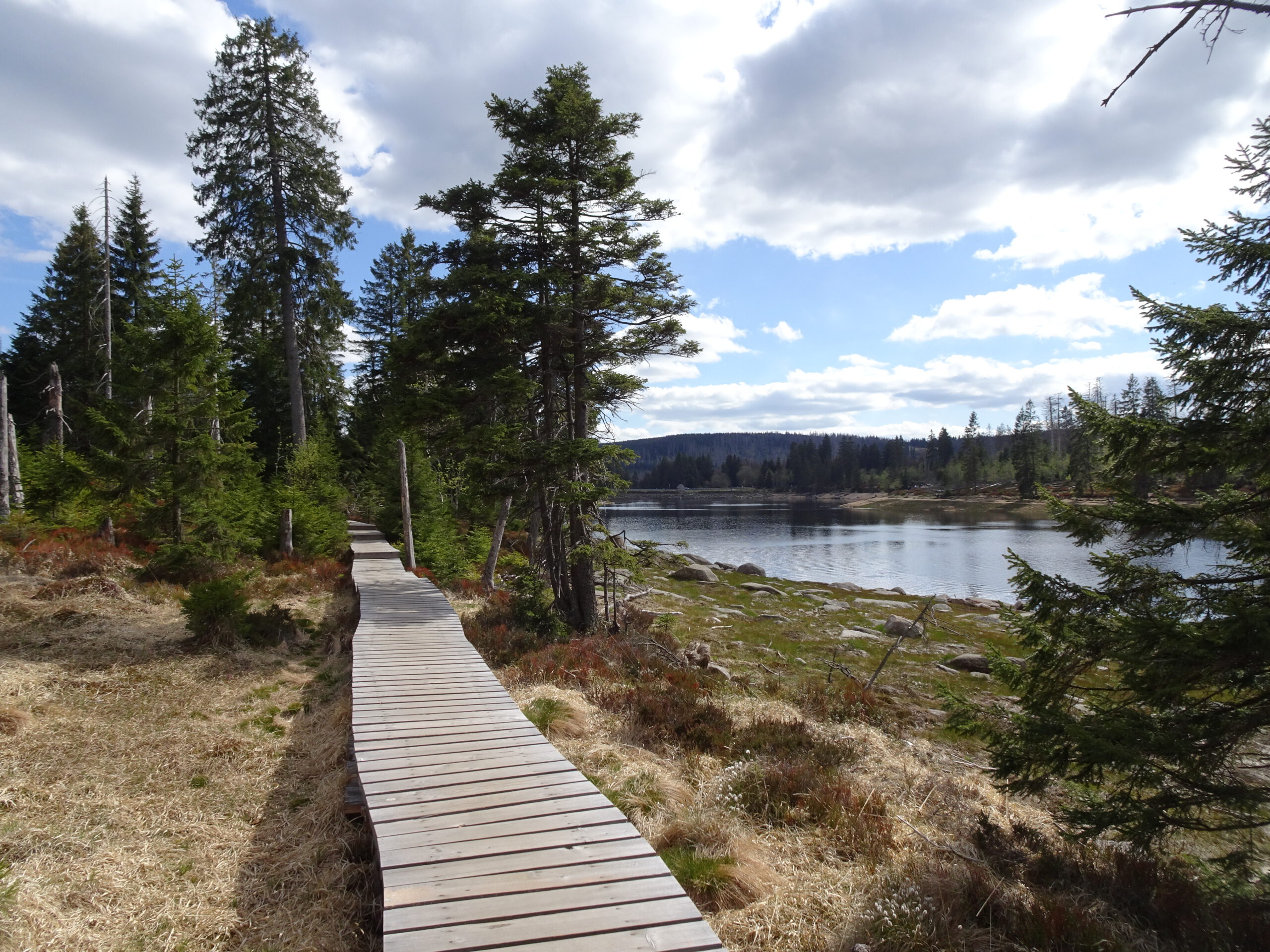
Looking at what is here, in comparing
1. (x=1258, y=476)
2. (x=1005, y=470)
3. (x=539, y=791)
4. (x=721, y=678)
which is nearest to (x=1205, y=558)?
(x=721, y=678)

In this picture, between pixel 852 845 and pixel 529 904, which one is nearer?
pixel 529 904

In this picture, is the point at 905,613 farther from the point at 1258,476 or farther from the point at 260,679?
the point at 260,679

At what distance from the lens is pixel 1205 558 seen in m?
23.5

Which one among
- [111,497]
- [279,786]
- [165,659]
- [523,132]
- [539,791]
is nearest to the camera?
[539,791]

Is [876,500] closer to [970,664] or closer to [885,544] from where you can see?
[885,544]

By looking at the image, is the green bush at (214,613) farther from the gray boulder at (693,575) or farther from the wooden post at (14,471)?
the gray boulder at (693,575)

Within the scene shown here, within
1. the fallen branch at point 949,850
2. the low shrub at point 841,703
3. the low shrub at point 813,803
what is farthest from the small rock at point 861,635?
the fallen branch at point 949,850

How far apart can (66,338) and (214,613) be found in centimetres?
2828

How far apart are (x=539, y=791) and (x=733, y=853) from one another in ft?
4.96

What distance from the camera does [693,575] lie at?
94.3 ft

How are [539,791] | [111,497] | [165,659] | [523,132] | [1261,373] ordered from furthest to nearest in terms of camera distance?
1. [523,132]
2. [111,497]
3. [165,659]
4. [1261,373]
5. [539,791]

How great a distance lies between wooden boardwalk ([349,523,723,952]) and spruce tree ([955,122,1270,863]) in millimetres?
3820

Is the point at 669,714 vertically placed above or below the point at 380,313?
below

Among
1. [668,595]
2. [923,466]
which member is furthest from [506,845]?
[923,466]
